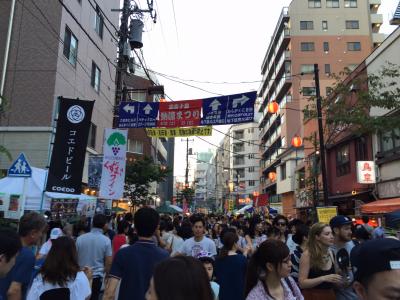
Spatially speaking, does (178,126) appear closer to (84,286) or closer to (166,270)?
(84,286)

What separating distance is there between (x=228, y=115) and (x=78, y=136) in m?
5.97

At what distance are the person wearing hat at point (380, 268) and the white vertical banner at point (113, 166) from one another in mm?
9437

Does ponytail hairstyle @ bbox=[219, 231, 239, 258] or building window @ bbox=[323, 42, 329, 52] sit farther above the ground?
building window @ bbox=[323, 42, 329, 52]

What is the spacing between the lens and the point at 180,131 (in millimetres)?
14961

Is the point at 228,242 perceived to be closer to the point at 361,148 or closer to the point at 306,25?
the point at 361,148

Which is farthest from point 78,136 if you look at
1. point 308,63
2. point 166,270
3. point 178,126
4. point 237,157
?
point 237,157

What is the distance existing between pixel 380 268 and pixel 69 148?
9.26 metres

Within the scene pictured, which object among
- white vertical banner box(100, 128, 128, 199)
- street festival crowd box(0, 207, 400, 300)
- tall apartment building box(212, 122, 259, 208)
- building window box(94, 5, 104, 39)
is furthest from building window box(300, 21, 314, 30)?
street festival crowd box(0, 207, 400, 300)

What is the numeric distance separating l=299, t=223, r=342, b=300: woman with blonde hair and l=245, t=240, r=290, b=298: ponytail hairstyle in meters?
0.98

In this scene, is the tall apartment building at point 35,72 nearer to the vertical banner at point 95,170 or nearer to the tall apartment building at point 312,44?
the vertical banner at point 95,170

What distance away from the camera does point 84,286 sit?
4051mm

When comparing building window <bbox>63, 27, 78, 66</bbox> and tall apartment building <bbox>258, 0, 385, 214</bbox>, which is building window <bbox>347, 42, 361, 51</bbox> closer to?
tall apartment building <bbox>258, 0, 385, 214</bbox>

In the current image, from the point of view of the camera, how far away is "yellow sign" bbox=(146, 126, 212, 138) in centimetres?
1464

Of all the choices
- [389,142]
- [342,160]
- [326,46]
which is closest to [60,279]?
[389,142]
